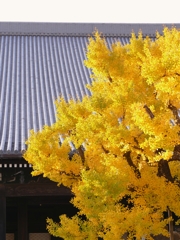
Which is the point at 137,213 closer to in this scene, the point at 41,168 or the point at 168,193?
the point at 168,193

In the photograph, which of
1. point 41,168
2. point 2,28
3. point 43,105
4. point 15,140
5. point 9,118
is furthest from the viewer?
point 2,28

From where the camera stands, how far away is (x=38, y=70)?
13.5m

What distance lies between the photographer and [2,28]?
51.9 ft

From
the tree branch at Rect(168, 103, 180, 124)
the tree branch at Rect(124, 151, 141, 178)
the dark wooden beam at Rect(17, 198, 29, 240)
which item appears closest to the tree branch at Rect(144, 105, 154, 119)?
the tree branch at Rect(168, 103, 180, 124)

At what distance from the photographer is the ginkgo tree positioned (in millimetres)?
6469

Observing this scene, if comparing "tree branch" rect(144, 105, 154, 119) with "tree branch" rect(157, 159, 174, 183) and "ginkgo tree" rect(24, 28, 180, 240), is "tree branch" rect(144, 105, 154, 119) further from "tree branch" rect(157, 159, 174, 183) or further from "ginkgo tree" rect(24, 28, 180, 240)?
"tree branch" rect(157, 159, 174, 183)

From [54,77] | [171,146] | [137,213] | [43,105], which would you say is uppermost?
[54,77]

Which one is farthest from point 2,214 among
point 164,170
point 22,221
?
point 164,170

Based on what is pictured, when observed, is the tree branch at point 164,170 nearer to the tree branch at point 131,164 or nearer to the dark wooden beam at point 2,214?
the tree branch at point 131,164

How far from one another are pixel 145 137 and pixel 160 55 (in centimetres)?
119

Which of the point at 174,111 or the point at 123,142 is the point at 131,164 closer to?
the point at 123,142

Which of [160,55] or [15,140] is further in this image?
[15,140]

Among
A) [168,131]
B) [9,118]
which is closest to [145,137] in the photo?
[168,131]

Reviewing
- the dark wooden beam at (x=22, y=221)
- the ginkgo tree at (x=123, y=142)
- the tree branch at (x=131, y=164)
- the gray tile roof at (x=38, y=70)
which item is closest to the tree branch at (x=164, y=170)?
the ginkgo tree at (x=123, y=142)
